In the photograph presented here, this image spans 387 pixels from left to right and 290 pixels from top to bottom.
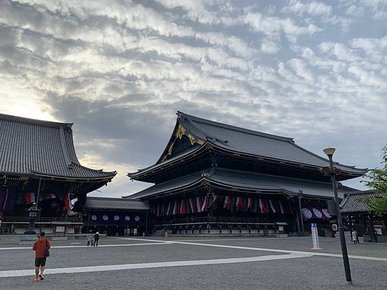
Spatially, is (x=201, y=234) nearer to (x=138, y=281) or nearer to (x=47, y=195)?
(x=47, y=195)

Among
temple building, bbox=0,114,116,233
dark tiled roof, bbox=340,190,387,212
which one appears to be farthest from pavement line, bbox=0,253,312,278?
dark tiled roof, bbox=340,190,387,212

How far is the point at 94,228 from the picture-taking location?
1492 inches

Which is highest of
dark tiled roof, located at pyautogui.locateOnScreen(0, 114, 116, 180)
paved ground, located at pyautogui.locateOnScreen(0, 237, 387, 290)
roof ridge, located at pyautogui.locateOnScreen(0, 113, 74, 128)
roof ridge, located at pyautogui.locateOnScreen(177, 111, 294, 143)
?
roof ridge, located at pyautogui.locateOnScreen(177, 111, 294, 143)

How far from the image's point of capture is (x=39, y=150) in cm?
3394

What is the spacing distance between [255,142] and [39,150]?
99.0 feet

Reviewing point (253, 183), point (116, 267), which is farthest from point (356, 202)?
point (116, 267)

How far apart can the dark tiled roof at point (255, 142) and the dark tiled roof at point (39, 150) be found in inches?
577

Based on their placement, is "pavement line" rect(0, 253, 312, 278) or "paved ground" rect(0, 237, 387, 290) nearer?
"paved ground" rect(0, 237, 387, 290)

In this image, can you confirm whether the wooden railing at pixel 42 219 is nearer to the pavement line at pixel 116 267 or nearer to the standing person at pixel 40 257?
the pavement line at pixel 116 267

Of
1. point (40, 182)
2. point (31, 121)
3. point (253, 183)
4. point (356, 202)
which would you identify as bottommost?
point (356, 202)

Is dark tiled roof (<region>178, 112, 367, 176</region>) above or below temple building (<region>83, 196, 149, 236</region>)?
above

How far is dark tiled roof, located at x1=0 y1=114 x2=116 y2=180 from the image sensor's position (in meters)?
28.7

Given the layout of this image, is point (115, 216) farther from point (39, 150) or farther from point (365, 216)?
point (365, 216)

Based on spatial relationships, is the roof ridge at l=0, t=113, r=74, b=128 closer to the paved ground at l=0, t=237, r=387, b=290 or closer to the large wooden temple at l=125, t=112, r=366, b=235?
the large wooden temple at l=125, t=112, r=366, b=235
